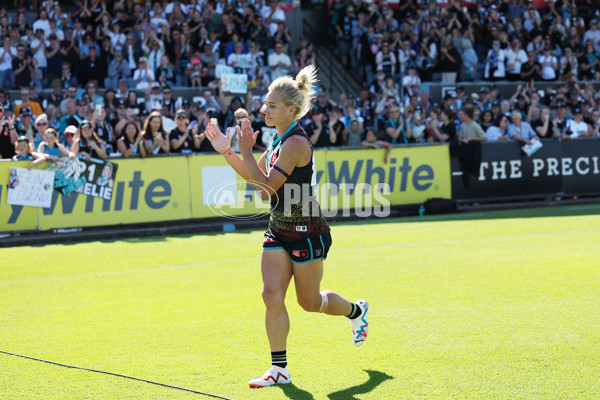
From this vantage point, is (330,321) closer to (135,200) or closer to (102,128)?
(135,200)

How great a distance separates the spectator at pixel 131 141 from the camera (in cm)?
1543

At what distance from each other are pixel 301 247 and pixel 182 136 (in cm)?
1060

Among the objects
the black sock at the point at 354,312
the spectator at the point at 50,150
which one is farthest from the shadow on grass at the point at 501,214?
the black sock at the point at 354,312

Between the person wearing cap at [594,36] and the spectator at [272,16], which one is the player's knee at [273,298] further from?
the person wearing cap at [594,36]

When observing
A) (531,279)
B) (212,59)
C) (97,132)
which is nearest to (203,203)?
(97,132)

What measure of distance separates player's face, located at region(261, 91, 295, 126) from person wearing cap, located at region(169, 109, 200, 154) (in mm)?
10122

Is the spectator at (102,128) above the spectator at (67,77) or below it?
below

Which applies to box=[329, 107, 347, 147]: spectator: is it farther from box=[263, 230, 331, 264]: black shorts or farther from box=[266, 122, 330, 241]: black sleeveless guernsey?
box=[263, 230, 331, 264]: black shorts

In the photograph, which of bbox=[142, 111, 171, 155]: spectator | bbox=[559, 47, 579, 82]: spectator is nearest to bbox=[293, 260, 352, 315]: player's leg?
bbox=[142, 111, 171, 155]: spectator

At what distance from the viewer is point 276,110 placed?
5.91 meters

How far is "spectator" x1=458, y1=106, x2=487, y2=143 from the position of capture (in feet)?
60.3

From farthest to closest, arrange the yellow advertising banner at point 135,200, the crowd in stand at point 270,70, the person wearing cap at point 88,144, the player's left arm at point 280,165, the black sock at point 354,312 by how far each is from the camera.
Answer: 1. the crowd in stand at point 270,70
2. the person wearing cap at point 88,144
3. the yellow advertising banner at point 135,200
4. the black sock at point 354,312
5. the player's left arm at point 280,165

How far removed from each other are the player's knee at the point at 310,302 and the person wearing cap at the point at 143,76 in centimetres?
1404

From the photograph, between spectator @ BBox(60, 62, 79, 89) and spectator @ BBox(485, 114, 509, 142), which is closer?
spectator @ BBox(60, 62, 79, 89)
